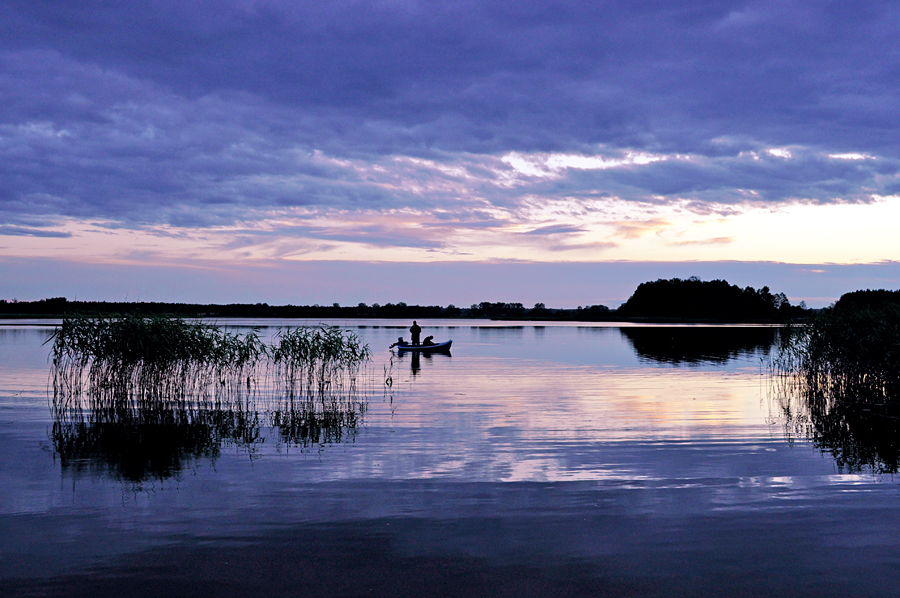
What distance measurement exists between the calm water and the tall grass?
1856 millimetres

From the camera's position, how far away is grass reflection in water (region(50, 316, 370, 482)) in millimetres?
16375

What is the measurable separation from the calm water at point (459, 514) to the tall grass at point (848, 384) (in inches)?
73.1

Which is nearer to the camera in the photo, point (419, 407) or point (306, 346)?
point (419, 407)

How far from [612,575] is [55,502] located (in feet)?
30.5

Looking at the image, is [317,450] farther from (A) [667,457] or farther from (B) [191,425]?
(A) [667,457]

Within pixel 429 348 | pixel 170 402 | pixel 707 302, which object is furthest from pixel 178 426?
pixel 707 302

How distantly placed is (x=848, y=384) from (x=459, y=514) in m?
22.4

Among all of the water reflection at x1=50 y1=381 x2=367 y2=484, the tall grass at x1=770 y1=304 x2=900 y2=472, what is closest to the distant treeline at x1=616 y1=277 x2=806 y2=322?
the tall grass at x1=770 y1=304 x2=900 y2=472

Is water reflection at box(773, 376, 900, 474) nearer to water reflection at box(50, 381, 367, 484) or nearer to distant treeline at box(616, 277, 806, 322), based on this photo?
water reflection at box(50, 381, 367, 484)

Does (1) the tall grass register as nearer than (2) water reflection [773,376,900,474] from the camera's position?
No

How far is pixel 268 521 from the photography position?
10.2 metres

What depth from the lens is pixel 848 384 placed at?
87.0 ft

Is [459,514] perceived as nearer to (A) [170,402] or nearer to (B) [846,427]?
(B) [846,427]

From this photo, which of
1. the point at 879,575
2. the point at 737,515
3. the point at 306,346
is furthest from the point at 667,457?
the point at 306,346
